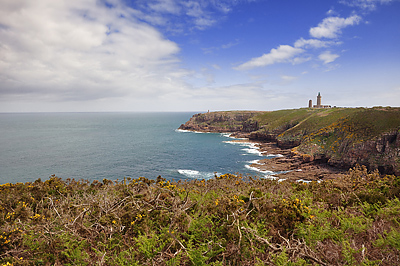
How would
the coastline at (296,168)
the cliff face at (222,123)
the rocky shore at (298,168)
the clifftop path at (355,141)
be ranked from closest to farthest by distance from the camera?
the coastline at (296,168) < the rocky shore at (298,168) < the clifftop path at (355,141) < the cliff face at (222,123)

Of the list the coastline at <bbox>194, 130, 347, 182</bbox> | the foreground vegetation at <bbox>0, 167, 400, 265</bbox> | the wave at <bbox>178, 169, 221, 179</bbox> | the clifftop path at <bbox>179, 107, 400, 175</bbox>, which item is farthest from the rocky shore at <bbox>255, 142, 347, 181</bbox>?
the foreground vegetation at <bbox>0, 167, 400, 265</bbox>

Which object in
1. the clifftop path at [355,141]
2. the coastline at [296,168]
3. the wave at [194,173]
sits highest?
the clifftop path at [355,141]

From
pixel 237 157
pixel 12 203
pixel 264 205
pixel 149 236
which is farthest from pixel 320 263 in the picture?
pixel 237 157

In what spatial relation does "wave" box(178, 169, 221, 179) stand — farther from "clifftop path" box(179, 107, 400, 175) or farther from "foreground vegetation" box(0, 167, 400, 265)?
"foreground vegetation" box(0, 167, 400, 265)

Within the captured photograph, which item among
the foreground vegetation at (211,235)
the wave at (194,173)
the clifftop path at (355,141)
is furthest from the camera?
the wave at (194,173)

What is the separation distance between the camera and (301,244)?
4.70 m

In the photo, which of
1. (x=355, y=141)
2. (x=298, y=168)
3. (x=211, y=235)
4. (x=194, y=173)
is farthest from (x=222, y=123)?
(x=211, y=235)

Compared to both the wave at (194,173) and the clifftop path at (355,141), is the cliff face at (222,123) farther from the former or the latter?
the wave at (194,173)

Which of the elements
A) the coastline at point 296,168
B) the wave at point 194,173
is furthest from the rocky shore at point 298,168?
the wave at point 194,173

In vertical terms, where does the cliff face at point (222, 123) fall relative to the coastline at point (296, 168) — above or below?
above

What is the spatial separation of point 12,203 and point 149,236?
21.2 feet

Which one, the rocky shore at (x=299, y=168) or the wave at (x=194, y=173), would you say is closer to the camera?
the rocky shore at (x=299, y=168)

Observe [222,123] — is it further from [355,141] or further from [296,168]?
[355,141]

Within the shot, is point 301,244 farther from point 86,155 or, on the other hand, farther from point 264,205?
point 86,155
